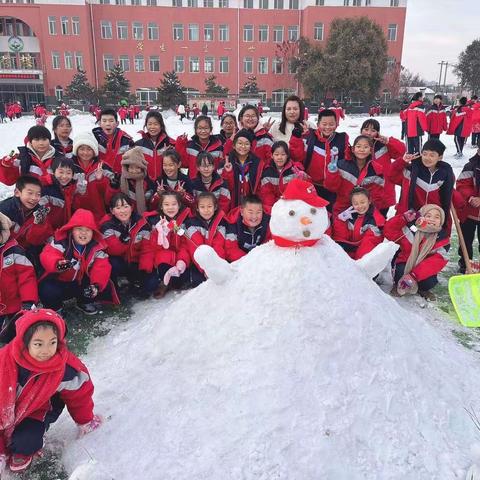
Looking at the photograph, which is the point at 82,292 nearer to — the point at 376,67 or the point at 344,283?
the point at 344,283

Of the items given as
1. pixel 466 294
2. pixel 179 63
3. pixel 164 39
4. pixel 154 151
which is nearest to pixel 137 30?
pixel 164 39

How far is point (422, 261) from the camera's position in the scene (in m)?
4.28

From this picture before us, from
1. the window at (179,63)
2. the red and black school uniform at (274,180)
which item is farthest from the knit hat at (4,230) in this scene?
the window at (179,63)

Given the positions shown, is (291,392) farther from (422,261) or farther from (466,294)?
(422,261)

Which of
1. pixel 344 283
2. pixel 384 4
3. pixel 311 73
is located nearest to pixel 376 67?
pixel 311 73

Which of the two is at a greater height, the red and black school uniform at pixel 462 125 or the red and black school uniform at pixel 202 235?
the red and black school uniform at pixel 462 125

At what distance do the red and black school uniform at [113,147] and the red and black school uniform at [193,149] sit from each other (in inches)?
24.4

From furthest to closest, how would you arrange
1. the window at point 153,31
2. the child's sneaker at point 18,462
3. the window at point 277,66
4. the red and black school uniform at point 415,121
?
the window at point 277,66, the window at point 153,31, the red and black school uniform at point 415,121, the child's sneaker at point 18,462

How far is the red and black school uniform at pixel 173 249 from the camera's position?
4289mm

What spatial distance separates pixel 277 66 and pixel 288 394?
4600cm

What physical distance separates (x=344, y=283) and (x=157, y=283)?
227 cm

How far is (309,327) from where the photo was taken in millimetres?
2322

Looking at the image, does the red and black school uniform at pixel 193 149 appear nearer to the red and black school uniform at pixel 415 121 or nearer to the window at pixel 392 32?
the red and black school uniform at pixel 415 121

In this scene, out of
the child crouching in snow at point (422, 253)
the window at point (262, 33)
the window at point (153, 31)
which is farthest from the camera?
the window at point (262, 33)
